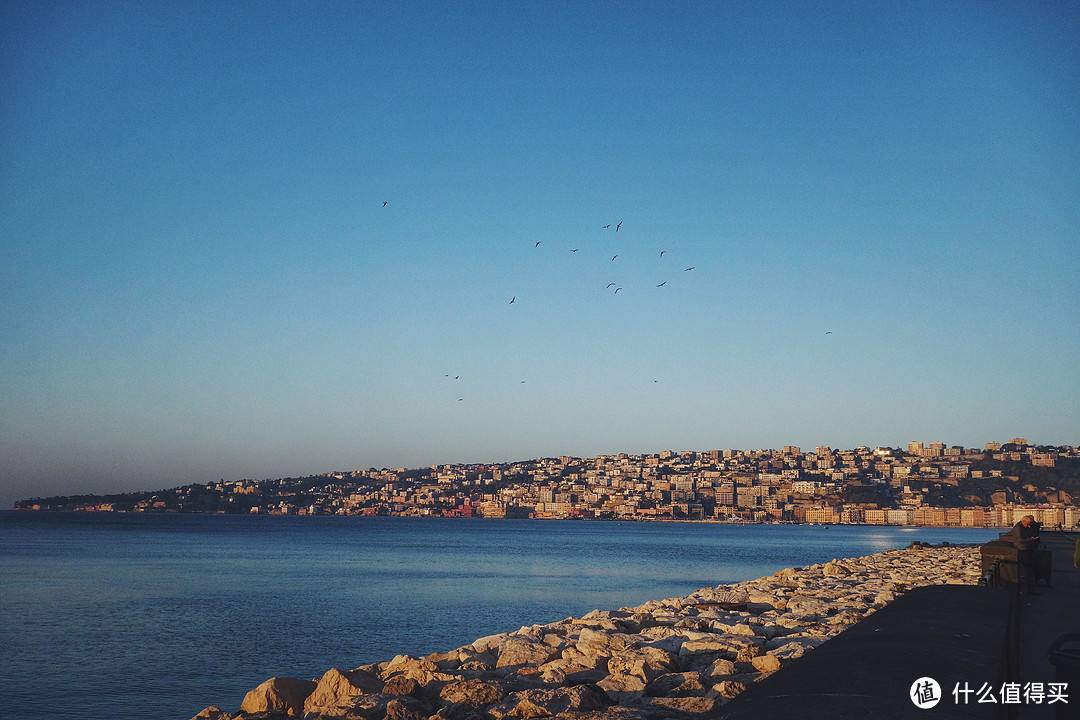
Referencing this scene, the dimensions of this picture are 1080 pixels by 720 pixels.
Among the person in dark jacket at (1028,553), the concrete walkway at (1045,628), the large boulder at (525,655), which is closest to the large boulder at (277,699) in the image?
the large boulder at (525,655)

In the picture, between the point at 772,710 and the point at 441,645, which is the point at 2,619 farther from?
the point at 772,710

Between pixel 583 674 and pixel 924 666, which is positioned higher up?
pixel 924 666

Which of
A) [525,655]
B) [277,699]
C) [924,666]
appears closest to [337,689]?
[277,699]

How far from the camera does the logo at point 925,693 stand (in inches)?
173

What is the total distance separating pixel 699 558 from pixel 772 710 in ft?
190

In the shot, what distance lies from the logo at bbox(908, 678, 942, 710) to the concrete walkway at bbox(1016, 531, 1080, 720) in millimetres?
429

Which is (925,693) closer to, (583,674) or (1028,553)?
(583,674)

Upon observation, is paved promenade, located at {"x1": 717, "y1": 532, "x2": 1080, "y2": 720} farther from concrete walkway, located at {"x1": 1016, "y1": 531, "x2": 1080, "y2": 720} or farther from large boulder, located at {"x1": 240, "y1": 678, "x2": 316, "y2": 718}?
large boulder, located at {"x1": 240, "y1": 678, "x2": 316, "y2": 718}

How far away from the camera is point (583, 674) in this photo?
841 centimetres

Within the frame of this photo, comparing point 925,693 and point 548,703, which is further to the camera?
point 548,703

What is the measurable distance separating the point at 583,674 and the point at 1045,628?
426 centimetres

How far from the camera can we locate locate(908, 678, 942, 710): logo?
173 inches

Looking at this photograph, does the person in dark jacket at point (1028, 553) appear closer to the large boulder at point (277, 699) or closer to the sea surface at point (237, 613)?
the large boulder at point (277, 699)

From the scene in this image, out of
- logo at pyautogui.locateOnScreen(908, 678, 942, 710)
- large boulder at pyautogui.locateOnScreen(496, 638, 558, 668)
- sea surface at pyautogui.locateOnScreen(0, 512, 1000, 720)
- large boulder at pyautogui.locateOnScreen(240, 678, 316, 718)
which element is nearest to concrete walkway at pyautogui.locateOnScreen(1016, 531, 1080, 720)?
logo at pyautogui.locateOnScreen(908, 678, 942, 710)
